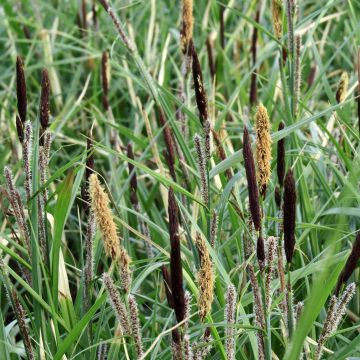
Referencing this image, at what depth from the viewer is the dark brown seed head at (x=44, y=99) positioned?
4.38 feet

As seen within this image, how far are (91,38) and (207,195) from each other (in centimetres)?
208

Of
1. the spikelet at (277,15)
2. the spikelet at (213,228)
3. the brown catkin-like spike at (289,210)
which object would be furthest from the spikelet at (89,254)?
the spikelet at (277,15)

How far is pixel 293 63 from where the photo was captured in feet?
5.42

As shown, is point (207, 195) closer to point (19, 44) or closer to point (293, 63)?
point (293, 63)

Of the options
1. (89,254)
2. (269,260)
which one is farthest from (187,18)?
(269,260)

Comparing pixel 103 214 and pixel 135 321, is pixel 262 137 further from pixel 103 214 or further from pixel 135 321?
pixel 135 321

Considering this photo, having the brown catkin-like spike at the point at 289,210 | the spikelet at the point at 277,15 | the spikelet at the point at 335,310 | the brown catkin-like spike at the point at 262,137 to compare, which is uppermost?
the spikelet at the point at 277,15

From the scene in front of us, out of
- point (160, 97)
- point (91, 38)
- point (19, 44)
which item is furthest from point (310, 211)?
point (19, 44)

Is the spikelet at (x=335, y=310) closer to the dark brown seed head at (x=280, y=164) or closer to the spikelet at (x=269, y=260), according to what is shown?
the spikelet at (x=269, y=260)

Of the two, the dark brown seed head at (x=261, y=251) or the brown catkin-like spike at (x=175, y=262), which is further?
the dark brown seed head at (x=261, y=251)

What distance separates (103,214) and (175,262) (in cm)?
12

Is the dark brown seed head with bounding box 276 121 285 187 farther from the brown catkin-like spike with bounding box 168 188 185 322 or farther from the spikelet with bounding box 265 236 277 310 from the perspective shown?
the brown catkin-like spike with bounding box 168 188 185 322

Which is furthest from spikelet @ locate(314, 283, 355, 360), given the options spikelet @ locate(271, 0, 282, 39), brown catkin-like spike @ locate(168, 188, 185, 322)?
spikelet @ locate(271, 0, 282, 39)

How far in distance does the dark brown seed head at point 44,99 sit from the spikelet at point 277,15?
0.50 metres
